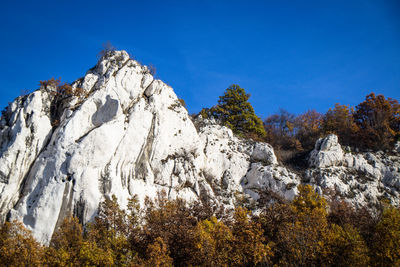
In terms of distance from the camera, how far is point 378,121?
4544 cm

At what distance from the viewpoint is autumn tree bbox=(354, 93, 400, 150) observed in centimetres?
4312

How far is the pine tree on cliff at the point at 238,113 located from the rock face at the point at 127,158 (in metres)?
6.03

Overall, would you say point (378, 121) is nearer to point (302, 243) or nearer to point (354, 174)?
point (354, 174)

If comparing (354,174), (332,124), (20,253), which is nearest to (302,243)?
(20,253)

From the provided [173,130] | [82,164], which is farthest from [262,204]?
[82,164]

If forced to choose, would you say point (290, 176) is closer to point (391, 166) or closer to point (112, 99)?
point (391, 166)

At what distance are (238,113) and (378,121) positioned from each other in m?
26.3

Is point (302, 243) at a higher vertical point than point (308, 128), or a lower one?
lower

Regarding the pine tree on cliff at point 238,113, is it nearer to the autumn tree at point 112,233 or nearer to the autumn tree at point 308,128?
the autumn tree at point 308,128

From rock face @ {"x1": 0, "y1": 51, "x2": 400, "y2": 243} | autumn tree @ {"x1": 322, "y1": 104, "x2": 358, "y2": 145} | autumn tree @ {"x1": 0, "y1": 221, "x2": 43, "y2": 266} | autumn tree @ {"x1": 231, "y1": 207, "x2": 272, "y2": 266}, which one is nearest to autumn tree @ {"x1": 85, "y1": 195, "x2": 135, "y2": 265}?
rock face @ {"x1": 0, "y1": 51, "x2": 400, "y2": 243}

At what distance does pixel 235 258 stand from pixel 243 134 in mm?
30485

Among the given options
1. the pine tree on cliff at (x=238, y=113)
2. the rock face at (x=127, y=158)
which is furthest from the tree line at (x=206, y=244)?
the pine tree on cliff at (x=238, y=113)

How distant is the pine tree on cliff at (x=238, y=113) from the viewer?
147 ft

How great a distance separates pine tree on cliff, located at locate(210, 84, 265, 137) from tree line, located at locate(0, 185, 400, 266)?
25.7m
